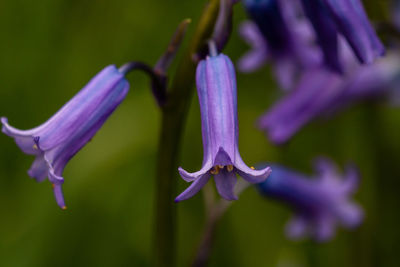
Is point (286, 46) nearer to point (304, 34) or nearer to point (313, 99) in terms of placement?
point (304, 34)

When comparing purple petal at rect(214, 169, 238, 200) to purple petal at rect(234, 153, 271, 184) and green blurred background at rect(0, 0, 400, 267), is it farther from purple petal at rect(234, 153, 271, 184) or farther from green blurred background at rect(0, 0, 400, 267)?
green blurred background at rect(0, 0, 400, 267)

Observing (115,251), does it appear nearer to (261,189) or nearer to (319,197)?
(261,189)

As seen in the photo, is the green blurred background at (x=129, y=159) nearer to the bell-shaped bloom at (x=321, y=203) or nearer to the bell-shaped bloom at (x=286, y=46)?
the bell-shaped bloom at (x=321, y=203)

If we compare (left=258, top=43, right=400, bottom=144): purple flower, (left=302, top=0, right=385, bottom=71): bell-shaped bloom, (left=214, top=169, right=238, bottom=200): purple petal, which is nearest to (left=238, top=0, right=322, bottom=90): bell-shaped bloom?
(left=258, top=43, right=400, bottom=144): purple flower

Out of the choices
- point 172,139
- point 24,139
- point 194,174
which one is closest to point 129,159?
point 172,139

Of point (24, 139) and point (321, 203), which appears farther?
point (321, 203)

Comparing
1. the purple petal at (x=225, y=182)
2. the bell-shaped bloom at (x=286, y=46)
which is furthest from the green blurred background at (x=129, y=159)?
the purple petal at (x=225, y=182)
